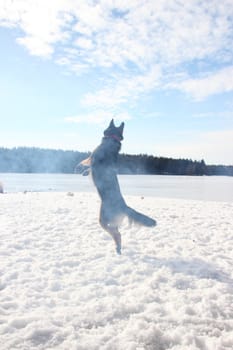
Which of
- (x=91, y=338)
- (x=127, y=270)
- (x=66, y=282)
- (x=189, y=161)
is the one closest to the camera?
(x=91, y=338)

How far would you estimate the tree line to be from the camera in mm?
61562

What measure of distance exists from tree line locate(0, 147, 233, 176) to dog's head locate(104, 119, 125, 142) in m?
49.4

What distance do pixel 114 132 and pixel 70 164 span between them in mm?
55626

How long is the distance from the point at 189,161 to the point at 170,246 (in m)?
72.1

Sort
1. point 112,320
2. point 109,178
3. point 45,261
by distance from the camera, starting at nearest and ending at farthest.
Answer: point 112,320
point 45,261
point 109,178

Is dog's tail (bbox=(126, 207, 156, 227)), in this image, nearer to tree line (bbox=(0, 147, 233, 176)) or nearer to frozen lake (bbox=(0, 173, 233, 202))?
frozen lake (bbox=(0, 173, 233, 202))

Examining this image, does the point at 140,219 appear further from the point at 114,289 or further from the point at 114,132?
the point at 114,132

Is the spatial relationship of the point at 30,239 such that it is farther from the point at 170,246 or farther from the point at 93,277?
the point at 170,246

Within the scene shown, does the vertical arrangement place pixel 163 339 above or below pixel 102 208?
below

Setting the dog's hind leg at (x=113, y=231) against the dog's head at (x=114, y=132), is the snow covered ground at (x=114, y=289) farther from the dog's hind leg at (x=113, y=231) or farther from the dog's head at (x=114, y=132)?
the dog's head at (x=114, y=132)

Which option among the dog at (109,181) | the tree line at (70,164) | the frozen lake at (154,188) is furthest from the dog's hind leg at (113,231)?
the tree line at (70,164)

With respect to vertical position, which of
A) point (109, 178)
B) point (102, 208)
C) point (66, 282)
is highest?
point (109, 178)

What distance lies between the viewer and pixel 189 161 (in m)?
75.6

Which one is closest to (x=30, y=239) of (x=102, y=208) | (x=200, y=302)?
(x=102, y=208)
